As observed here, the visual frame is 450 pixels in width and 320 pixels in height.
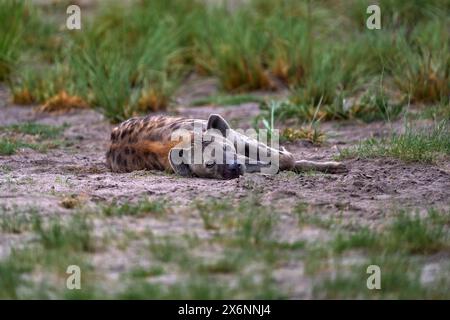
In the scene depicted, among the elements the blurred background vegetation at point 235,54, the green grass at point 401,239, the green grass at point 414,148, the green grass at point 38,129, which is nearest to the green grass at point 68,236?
the green grass at point 401,239

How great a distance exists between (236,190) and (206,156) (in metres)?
0.57

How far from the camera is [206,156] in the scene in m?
6.08

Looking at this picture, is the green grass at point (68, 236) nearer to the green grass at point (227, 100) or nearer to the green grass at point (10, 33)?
the green grass at point (227, 100)

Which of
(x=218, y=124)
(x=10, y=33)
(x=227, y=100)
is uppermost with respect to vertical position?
(x=10, y=33)

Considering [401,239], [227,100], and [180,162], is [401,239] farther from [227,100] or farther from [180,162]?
[227,100]

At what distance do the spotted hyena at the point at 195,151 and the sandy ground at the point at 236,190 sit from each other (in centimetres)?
11

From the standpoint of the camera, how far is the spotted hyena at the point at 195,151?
608 centimetres

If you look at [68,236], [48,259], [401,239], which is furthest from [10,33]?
[401,239]

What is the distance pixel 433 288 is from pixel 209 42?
6289mm

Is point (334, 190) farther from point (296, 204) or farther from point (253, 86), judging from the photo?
point (253, 86)

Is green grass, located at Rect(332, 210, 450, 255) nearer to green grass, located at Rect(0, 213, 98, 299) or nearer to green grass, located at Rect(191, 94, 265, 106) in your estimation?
green grass, located at Rect(0, 213, 98, 299)

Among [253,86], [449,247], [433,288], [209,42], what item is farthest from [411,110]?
[433,288]

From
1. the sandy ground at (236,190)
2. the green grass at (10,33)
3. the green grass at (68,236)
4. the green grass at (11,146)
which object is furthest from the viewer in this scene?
the green grass at (10,33)

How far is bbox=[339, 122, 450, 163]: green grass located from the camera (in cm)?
631
